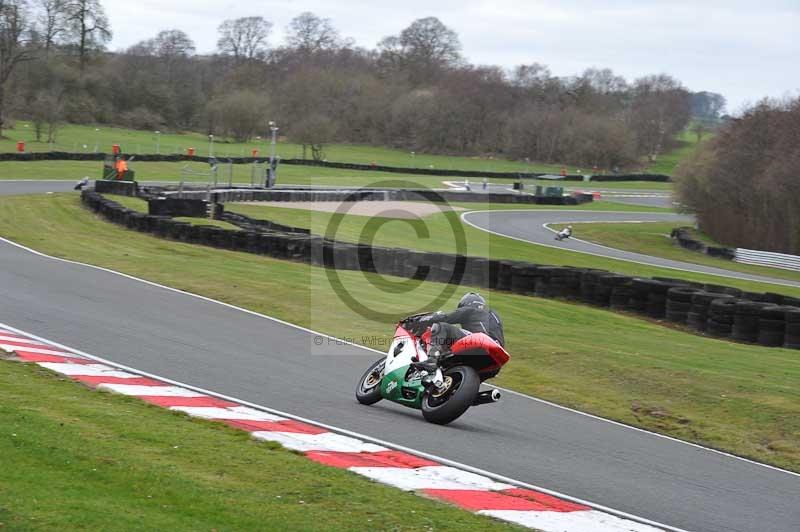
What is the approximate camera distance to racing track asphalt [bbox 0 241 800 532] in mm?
7430

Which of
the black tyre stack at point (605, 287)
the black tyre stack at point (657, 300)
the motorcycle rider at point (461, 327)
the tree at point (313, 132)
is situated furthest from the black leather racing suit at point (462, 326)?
the tree at point (313, 132)

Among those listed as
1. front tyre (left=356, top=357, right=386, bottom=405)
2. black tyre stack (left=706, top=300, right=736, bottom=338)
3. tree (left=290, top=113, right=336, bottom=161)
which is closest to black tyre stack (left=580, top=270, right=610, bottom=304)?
black tyre stack (left=706, top=300, right=736, bottom=338)

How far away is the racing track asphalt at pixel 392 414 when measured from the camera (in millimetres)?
7430

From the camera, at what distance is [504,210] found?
176ft

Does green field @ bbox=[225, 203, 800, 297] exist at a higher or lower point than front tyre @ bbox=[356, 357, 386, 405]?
lower

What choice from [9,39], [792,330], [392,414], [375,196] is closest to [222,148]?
[9,39]


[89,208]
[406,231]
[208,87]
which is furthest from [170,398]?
[208,87]

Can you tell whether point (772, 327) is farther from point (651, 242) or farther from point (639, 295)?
point (651, 242)

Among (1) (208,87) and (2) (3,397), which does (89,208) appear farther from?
(1) (208,87)

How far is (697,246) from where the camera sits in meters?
42.3

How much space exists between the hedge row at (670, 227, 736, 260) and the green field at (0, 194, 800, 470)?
2408 cm

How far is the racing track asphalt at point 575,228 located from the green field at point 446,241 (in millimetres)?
1388

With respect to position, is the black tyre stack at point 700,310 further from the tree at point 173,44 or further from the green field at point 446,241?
the tree at point 173,44

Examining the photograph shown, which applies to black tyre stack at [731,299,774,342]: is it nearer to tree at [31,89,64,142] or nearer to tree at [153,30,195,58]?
tree at [31,89,64,142]
